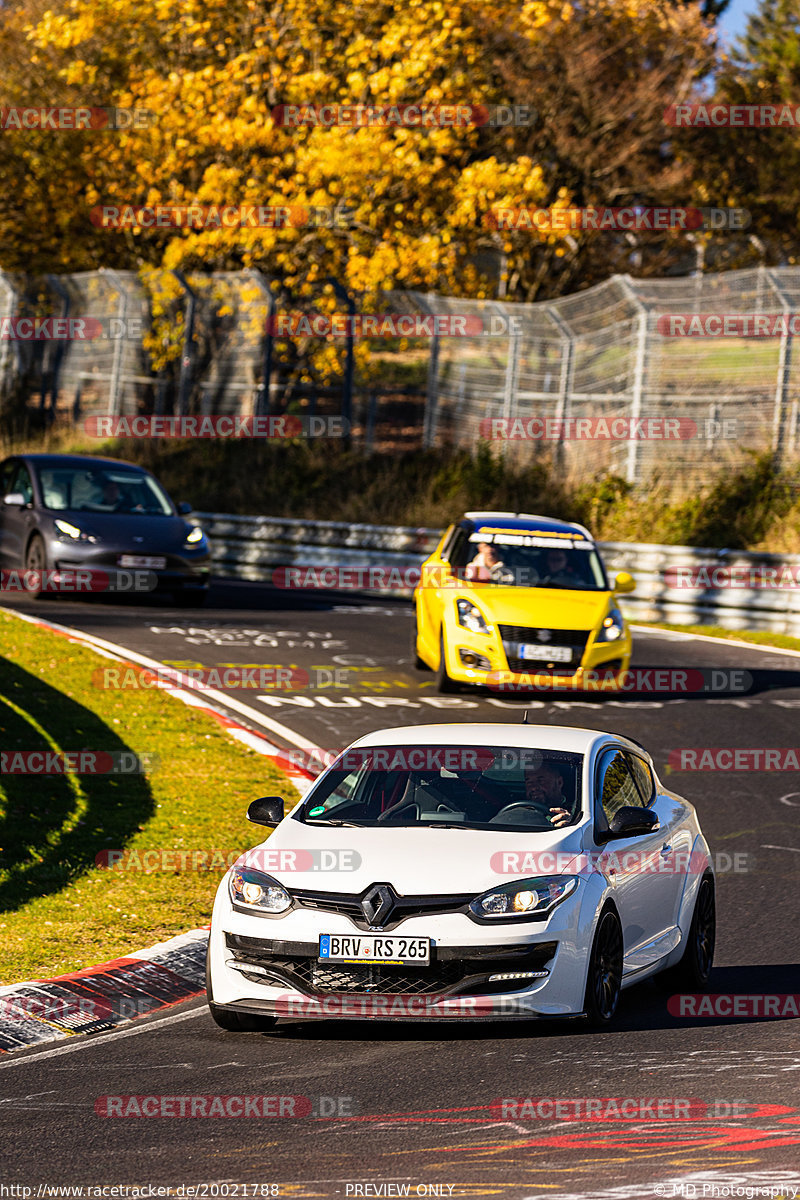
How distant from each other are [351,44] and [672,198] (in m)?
8.79

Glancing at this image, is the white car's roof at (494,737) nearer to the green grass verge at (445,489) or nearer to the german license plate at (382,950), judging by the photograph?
the german license plate at (382,950)

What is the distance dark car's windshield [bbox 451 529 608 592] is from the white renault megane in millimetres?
9199

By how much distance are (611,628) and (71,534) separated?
7.72 meters

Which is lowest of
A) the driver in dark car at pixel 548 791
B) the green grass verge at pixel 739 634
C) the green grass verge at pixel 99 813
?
the green grass verge at pixel 99 813

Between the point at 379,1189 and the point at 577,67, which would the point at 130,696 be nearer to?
Result: the point at 379,1189

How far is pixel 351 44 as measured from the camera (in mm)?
37375

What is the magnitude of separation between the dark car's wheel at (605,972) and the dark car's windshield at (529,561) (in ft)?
33.5

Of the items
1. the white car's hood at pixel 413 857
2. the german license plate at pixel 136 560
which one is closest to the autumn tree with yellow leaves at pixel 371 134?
the german license plate at pixel 136 560

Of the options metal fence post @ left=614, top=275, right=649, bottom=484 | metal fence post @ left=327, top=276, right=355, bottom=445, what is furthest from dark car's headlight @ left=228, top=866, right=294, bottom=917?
metal fence post @ left=327, top=276, right=355, bottom=445

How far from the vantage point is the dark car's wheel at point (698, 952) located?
346 inches

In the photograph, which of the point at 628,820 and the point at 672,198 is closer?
the point at 628,820

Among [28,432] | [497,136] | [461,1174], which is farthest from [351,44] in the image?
[461,1174]

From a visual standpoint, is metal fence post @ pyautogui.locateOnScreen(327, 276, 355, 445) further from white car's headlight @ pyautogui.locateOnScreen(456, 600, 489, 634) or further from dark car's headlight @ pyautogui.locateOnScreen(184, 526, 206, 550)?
white car's headlight @ pyautogui.locateOnScreen(456, 600, 489, 634)

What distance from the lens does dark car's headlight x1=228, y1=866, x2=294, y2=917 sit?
763 cm
